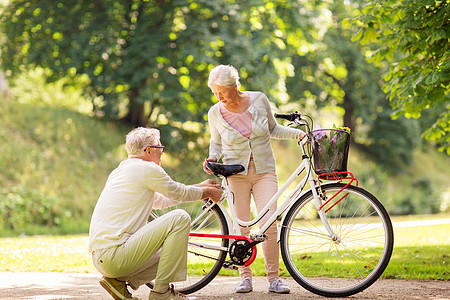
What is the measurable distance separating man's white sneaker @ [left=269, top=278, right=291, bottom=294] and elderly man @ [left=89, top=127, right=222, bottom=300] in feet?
3.04

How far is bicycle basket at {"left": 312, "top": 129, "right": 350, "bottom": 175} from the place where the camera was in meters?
4.46

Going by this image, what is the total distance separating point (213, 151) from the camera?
5.26 meters

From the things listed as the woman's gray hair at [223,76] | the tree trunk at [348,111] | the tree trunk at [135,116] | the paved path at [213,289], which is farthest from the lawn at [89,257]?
the tree trunk at [348,111]

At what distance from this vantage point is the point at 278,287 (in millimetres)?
4855

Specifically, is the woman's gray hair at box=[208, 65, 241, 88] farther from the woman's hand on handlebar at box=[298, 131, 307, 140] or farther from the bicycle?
the woman's hand on handlebar at box=[298, 131, 307, 140]

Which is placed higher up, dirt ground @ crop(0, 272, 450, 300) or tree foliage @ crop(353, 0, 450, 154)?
tree foliage @ crop(353, 0, 450, 154)

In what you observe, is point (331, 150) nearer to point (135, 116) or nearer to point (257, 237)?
point (257, 237)

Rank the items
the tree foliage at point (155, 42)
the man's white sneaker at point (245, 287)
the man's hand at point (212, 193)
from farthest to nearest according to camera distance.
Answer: the tree foliage at point (155, 42) → the man's white sneaker at point (245, 287) → the man's hand at point (212, 193)

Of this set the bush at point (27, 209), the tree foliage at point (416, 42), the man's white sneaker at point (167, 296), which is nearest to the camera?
the man's white sneaker at point (167, 296)

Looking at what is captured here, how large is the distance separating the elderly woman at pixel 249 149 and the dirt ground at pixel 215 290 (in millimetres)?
243

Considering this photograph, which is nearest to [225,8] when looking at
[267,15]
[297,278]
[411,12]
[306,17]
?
[267,15]

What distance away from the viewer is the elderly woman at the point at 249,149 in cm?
496

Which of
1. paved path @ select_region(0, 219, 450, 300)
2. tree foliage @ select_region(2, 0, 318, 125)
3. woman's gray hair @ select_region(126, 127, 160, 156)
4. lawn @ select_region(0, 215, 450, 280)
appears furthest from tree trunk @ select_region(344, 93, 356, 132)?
woman's gray hair @ select_region(126, 127, 160, 156)

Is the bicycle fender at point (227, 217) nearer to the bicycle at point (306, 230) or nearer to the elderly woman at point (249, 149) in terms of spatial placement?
the bicycle at point (306, 230)
